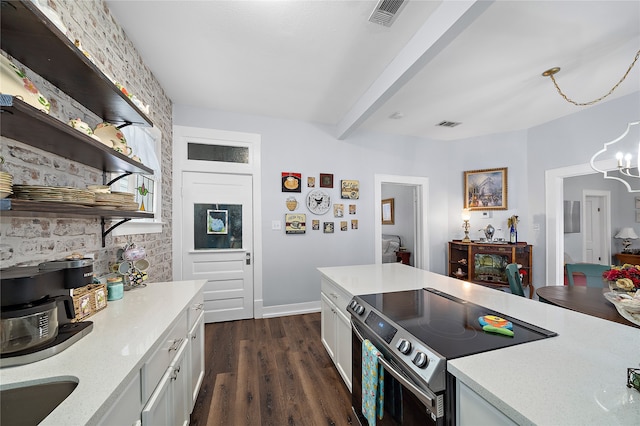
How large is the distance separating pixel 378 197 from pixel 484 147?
2.13m

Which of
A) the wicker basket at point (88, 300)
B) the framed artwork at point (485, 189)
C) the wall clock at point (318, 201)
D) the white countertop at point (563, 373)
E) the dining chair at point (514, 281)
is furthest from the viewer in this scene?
the framed artwork at point (485, 189)

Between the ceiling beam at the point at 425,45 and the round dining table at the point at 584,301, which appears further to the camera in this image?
the round dining table at the point at 584,301

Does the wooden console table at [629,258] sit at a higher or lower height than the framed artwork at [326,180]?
lower

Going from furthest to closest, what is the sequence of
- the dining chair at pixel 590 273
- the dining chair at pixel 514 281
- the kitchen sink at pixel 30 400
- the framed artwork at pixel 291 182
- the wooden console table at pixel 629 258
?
the wooden console table at pixel 629 258 → the framed artwork at pixel 291 182 → the dining chair at pixel 590 273 → the dining chair at pixel 514 281 → the kitchen sink at pixel 30 400

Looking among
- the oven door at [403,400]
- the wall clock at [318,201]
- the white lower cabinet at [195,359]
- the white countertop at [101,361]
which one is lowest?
the white lower cabinet at [195,359]

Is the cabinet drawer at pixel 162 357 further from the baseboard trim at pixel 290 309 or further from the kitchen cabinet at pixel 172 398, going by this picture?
the baseboard trim at pixel 290 309

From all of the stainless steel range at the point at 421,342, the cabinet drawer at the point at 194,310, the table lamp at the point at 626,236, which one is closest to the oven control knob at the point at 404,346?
the stainless steel range at the point at 421,342

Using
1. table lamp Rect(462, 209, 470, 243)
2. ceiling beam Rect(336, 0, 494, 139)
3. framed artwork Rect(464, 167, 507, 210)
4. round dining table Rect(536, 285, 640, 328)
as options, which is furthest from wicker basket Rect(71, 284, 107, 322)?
framed artwork Rect(464, 167, 507, 210)

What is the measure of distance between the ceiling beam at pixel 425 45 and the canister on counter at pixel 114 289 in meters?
2.58

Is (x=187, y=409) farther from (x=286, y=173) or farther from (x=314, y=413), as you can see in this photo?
A: (x=286, y=173)

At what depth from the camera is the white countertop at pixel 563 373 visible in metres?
0.64

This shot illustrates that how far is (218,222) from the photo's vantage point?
329cm

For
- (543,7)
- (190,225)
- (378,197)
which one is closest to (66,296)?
(190,225)

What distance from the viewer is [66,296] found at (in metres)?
1.02
